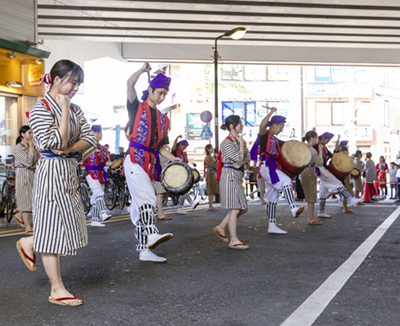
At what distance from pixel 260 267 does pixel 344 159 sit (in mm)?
6046

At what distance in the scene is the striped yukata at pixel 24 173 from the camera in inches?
314

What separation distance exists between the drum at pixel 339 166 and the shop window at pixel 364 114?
29.9 m

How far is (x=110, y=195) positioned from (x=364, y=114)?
30.6 m

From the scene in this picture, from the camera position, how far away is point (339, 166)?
1013cm

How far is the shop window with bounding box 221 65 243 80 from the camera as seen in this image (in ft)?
121

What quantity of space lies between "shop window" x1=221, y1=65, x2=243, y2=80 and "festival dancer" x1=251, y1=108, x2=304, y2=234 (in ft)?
97.6

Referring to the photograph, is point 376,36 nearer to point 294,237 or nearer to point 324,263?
point 294,237

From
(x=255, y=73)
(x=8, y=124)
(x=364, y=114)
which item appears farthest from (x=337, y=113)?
(x=8, y=124)

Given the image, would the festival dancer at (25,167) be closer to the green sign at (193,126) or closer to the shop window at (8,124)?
the shop window at (8,124)

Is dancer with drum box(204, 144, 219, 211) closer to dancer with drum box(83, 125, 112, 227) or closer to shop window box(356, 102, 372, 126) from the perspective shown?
dancer with drum box(83, 125, 112, 227)

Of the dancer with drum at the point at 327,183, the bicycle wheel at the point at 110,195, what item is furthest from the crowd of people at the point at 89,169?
the bicycle wheel at the point at 110,195

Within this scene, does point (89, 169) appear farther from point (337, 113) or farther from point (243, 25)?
point (337, 113)

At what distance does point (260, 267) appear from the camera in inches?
199

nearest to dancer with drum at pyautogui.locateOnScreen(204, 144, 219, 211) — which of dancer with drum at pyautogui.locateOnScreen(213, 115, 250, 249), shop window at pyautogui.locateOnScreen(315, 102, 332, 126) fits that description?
dancer with drum at pyautogui.locateOnScreen(213, 115, 250, 249)
